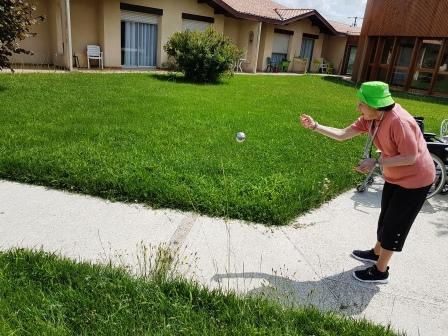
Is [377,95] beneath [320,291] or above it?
above

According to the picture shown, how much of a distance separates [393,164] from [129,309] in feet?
6.73

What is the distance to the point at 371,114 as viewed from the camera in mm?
2820

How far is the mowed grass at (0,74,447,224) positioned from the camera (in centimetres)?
438

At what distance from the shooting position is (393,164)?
2.73 m

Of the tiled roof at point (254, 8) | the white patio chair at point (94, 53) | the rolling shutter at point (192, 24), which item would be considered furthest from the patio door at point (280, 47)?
the white patio chair at point (94, 53)

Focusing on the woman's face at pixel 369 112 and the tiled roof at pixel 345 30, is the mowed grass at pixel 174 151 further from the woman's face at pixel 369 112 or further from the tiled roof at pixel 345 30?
the tiled roof at pixel 345 30

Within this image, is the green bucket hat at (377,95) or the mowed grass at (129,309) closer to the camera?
the mowed grass at (129,309)

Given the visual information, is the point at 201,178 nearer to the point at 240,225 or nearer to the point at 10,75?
the point at 240,225

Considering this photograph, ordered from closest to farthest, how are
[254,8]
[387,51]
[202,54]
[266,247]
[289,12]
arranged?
1. [266,247]
2. [202,54]
3. [387,51]
4. [254,8]
5. [289,12]

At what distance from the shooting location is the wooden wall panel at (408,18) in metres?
17.1

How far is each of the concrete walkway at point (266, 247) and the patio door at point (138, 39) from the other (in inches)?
579

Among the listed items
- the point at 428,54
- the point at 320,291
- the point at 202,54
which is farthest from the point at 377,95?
the point at 428,54

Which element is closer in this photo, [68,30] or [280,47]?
[68,30]

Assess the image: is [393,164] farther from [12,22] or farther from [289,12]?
[289,12]
